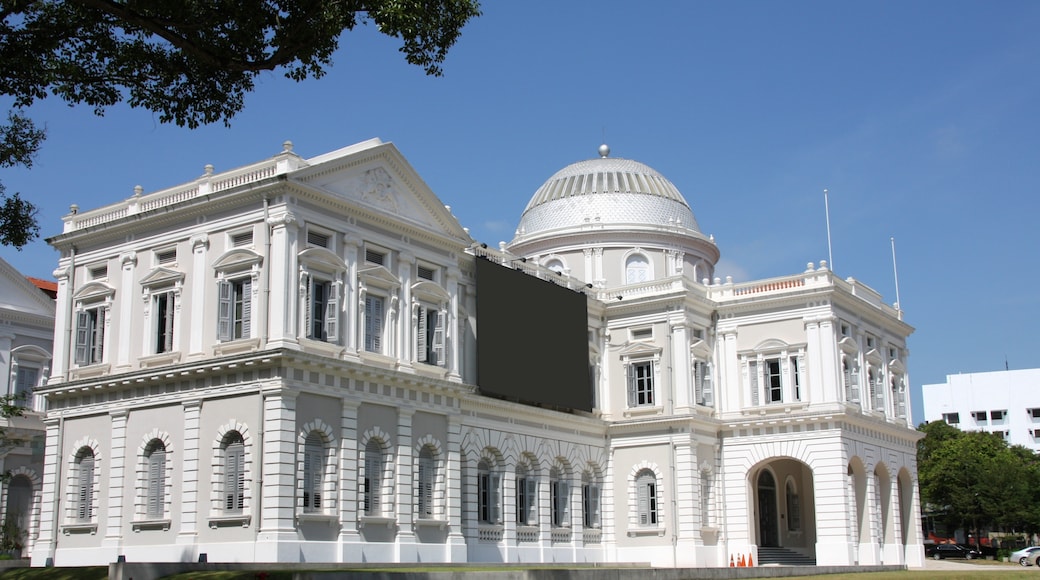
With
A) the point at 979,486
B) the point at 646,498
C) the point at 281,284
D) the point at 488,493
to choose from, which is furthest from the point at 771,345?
the point at 979,486

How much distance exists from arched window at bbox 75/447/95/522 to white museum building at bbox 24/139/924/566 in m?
0.09

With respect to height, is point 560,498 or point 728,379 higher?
point 728,379

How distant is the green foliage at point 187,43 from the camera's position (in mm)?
20250

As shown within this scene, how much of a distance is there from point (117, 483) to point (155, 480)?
1402mm

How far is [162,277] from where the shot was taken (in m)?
35.6

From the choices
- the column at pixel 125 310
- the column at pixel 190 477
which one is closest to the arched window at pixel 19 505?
the column at pixel 125 310

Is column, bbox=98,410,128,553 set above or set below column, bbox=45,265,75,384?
below

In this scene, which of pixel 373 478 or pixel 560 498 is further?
pixel 560 498

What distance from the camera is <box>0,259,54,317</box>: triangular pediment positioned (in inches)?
1718

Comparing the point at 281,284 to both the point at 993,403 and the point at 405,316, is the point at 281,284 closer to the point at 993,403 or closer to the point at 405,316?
the point at 405,316

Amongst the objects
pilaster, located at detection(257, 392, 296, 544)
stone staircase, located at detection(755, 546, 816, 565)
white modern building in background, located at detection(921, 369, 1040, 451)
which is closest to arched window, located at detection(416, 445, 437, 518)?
pilaster, located at detection(257, 392, 296, 544)

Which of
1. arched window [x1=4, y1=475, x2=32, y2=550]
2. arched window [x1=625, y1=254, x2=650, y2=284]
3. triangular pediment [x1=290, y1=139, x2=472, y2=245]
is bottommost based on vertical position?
arched window [x1=4, y1=475, x2=32, y2=550]

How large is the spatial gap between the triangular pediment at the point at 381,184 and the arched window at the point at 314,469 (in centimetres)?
721

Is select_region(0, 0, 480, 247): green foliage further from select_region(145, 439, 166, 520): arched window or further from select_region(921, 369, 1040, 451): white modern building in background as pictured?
select_region(921, 369, 1040, 451): white modern building in background
